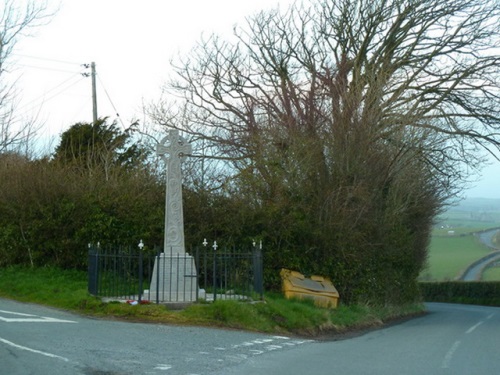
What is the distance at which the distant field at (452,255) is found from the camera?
197 ft

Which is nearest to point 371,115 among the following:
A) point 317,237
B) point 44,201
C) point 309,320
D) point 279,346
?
point 317,237

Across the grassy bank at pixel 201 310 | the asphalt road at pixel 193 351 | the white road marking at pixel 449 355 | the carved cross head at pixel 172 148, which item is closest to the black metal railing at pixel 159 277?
the grassy bank at pixel 201 310

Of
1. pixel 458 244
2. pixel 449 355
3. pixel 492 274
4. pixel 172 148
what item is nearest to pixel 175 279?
pixel 172 148

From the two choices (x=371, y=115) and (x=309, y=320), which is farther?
(x=371, y=115)

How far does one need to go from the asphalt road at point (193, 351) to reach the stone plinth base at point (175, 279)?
198 centimetres

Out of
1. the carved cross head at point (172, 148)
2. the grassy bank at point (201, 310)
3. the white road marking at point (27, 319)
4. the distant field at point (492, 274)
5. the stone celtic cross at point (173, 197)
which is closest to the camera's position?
the white road marking at point (27, 319)

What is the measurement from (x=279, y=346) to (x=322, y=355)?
4.37 feet

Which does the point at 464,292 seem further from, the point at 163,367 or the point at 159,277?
the point at 163,367

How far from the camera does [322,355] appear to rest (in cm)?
1266

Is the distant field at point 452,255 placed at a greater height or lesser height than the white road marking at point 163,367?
greater

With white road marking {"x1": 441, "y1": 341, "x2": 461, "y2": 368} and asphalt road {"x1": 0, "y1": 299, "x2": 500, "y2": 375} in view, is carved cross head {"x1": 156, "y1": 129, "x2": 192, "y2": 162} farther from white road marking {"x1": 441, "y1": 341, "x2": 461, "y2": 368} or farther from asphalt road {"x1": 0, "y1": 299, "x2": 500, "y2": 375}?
white road marking {"x1": 441, "y1": 341, "x2": 461, "y2": 368}

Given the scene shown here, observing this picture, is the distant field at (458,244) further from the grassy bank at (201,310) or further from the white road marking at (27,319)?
the white road marking at (27,319)

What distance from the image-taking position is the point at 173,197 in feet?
56.2

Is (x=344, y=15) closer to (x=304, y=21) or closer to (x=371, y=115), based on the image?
(x=304, y=21)
